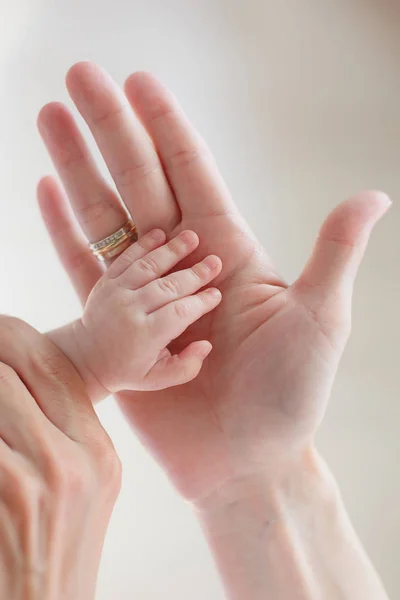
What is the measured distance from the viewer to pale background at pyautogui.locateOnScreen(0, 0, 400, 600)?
0.92 meters

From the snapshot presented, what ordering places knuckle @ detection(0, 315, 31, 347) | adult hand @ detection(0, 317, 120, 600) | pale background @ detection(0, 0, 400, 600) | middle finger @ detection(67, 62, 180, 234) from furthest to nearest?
pale background @ detection(0, 0, 400, 600), middle finger @ detection(67, 62, 180, 234), knuckle @ detection(0, 315, 31, 347), adult hand @ detection(0, 317, 120, 600)

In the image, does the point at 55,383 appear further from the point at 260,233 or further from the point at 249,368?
the point at 260,233

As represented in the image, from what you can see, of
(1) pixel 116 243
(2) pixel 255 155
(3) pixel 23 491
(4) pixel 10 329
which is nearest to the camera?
(3) pixel 23 491

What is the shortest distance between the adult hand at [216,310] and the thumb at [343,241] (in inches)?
0.4

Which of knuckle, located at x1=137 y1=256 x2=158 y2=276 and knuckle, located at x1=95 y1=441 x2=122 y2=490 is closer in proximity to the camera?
knuckle, located at x1=95 y1=441 x2=122 y2=490

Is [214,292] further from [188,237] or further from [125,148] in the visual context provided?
[125,148]

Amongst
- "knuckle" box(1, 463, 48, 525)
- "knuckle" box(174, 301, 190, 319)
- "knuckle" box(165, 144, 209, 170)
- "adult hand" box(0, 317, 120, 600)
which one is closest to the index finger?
"knuckle" box(165, 144, 209, 170)

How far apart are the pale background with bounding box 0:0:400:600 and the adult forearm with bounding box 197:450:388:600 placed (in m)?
0.22

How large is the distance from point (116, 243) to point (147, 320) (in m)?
0.14

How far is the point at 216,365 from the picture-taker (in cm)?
69

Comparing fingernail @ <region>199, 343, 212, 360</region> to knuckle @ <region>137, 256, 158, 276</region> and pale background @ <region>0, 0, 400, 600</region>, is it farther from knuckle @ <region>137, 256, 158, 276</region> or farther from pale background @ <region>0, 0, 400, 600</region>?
pale background @ <region>0, 0, 400, 600</region>

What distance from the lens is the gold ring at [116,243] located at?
0.71m

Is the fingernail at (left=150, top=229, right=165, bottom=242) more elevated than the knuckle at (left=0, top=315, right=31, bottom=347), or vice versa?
the fingernail at (left=150, top=229, right=165, bottom=242)

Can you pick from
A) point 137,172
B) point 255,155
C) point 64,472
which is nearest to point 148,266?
point 137,172
